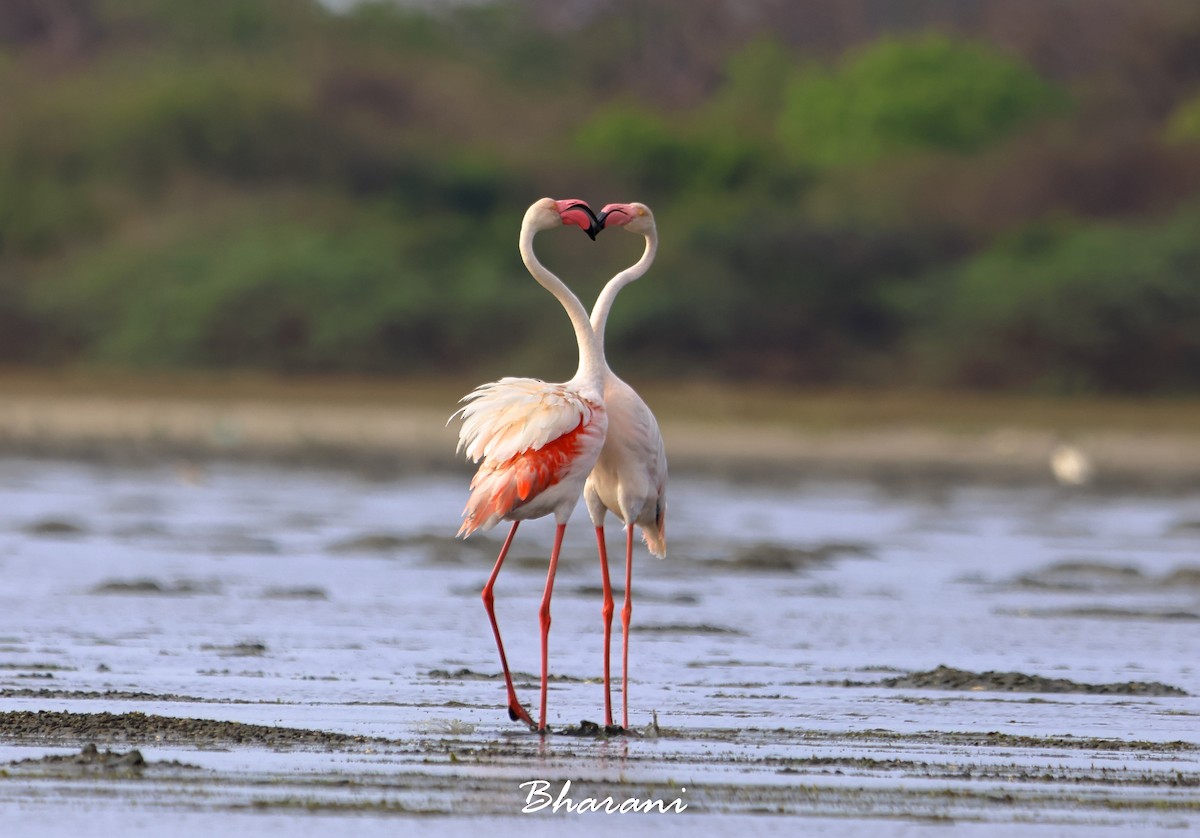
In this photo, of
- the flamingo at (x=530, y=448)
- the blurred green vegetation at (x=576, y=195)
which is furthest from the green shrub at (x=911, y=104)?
the flamingo at (x=530, y=448)

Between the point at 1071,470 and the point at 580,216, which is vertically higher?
the point at 1071,470

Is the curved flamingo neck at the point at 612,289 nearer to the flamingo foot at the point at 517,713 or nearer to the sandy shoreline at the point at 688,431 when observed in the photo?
the flamingo foot at the point at 517,713

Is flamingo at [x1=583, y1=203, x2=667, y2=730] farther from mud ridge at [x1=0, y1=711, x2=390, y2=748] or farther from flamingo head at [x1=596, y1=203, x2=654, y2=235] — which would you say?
mud ridge at [x1=0, y1=711, x2=390, y2=748]

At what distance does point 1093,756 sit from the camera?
8.03 meters

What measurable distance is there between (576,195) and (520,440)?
36019 mm

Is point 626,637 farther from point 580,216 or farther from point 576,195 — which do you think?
point 576,195

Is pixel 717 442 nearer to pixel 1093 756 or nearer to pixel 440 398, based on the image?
pixel 440 398

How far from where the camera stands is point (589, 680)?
398 inches

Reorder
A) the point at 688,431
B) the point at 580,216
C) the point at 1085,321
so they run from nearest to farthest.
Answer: the point at 580,216
the point at 688,431
the point at 1085,321

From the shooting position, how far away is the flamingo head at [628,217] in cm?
904

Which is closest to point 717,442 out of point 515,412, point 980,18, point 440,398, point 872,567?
point 440,398

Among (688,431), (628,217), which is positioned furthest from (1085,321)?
(628,217)

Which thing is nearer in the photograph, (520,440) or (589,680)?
(520,440)

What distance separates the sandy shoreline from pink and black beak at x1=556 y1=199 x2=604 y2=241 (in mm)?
19531
